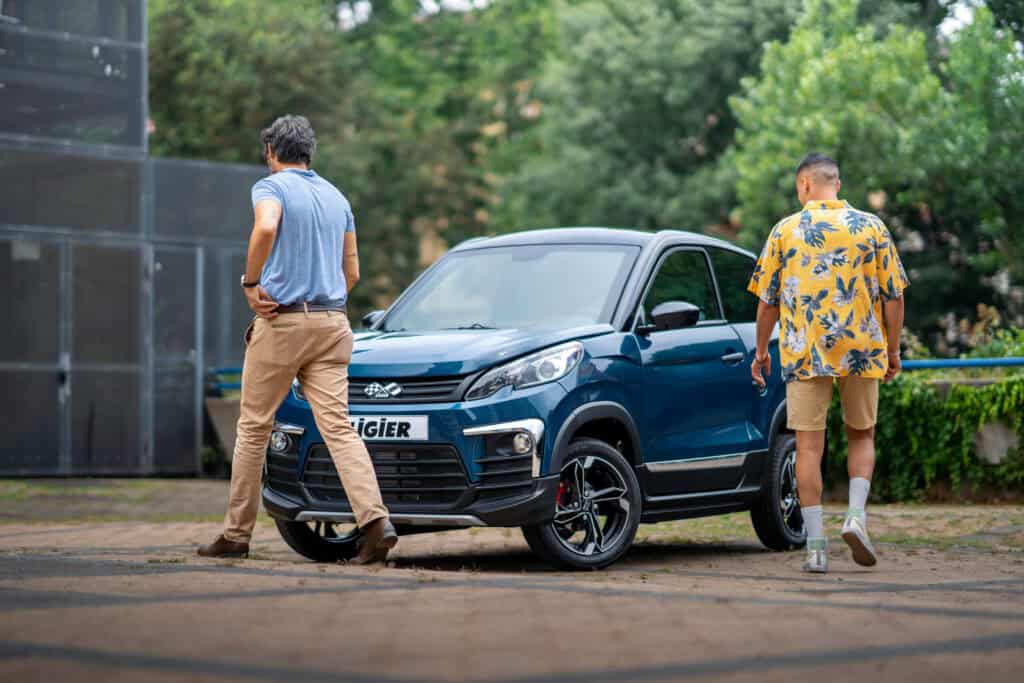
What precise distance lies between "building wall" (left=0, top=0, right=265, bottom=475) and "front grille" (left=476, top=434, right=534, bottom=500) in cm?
1083

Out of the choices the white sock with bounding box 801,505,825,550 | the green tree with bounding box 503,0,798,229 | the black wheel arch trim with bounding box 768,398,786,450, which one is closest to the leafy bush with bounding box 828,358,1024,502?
the black wheel arch trim with bounding box 768,398,786,450

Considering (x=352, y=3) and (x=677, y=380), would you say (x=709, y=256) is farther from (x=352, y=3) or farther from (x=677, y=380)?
(x=352, y=3)

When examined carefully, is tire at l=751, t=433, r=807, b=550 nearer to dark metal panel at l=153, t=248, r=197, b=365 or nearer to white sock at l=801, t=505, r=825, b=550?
white sock at l=801, t=505, r=825, b=550

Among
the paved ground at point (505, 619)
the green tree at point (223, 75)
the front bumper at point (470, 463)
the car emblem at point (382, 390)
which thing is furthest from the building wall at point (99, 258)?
the green tree at point (223, 75)

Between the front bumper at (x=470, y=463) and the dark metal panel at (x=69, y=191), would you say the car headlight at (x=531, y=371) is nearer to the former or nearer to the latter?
the front bumper at (x=470, y=463)

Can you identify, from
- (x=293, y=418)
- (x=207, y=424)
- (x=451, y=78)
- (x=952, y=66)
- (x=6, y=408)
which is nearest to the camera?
(x=293, y=418)

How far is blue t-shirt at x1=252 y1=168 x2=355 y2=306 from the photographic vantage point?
8.02m

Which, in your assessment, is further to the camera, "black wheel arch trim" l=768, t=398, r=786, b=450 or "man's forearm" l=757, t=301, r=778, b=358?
"black wheel arch trim" l=768, t=398, r=786, b=450

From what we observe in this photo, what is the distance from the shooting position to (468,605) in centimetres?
597

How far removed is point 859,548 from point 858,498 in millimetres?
252

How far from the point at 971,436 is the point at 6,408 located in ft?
31.3

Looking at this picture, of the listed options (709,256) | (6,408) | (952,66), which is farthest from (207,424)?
(952,66)

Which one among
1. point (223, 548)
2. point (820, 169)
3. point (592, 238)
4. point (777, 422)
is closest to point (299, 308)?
point (223, 548)

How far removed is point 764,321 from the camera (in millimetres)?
8438
